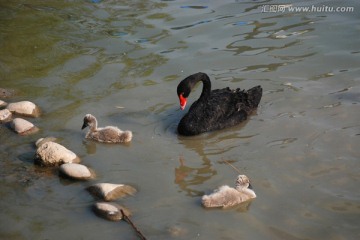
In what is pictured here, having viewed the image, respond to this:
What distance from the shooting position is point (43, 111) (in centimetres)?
678

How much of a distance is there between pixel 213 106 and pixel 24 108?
2.17 m

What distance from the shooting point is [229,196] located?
4.66 metres

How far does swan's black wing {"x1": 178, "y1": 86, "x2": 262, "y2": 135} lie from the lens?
247 inches

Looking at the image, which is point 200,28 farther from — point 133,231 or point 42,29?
point 133,231

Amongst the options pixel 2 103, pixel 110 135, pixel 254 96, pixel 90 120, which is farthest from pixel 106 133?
pixel 254 96

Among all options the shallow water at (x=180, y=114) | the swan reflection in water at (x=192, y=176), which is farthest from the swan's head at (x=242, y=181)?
the swan reflection in water at (x=192, y=176)

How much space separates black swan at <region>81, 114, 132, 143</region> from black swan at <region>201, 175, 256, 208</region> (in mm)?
1528

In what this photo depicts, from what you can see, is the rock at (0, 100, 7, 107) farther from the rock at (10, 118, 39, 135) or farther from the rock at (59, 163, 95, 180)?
the rock at (59, 163, 95, 180)

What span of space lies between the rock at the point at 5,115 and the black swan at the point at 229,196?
2.83m

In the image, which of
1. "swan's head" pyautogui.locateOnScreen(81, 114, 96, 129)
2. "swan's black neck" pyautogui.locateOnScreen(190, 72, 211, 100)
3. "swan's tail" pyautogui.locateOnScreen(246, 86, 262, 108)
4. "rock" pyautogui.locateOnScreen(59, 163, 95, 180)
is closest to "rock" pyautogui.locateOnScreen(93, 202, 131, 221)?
"rock" pyautogui.locateOnScreen(59, 163, 95, 180)

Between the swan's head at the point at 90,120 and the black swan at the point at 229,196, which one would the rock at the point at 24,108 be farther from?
the black swan at the point at 229,196

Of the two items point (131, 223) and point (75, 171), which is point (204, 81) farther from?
point (131, 223)

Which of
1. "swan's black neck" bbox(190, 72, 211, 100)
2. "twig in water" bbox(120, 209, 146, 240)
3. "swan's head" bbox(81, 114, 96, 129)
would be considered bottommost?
"twig in water" bbox(120, 209, 146, 240)

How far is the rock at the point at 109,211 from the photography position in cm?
457
